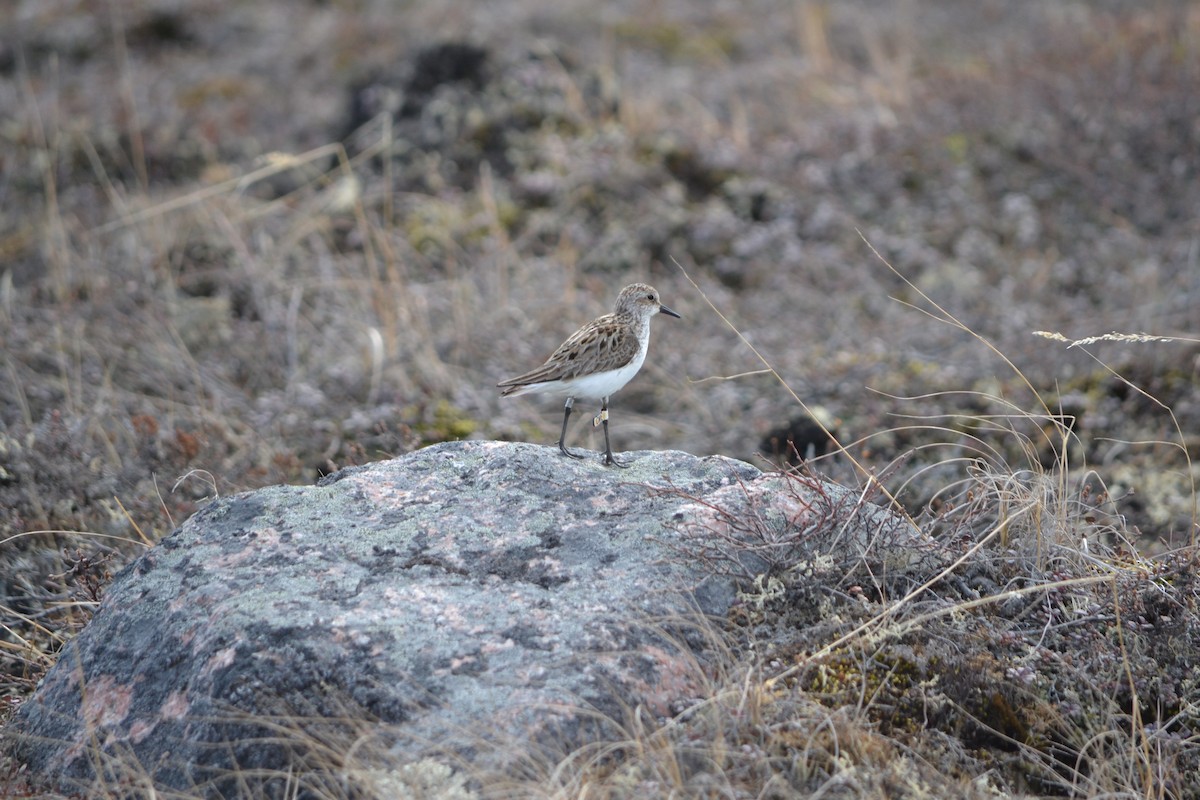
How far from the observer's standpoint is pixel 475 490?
5.04m

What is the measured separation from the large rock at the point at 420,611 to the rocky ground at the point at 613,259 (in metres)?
0.61

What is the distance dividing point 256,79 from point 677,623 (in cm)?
1487

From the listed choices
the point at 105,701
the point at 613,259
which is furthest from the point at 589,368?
the point at 613,259

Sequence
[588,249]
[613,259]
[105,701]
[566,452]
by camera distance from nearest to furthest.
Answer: [105,701], [566,452], [613,259], [588,249]

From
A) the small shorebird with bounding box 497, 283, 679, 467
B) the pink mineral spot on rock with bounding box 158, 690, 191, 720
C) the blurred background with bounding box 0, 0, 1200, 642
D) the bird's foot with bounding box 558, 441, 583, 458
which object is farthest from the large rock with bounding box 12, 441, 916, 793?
the blurred background with bounding box 0, 0, 1200, 642

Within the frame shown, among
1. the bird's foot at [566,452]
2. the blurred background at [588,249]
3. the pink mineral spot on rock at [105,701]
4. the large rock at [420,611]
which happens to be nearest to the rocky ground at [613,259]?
the blurred background at [588,249]

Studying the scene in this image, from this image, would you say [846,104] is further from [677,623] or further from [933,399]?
[677,623]

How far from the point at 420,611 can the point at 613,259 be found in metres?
7.67

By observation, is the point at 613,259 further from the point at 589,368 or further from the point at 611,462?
the point at 611,462

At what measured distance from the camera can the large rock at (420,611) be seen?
12.7 feet

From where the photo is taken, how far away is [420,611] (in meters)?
4.23

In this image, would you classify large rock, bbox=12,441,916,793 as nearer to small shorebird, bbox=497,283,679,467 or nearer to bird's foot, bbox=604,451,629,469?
bird's foot, bbox=604,451,629,469

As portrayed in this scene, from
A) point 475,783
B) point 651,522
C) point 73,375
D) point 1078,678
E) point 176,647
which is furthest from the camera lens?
point 73,375

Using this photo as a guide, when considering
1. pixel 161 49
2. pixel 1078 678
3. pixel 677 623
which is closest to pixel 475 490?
pixel 677 623
